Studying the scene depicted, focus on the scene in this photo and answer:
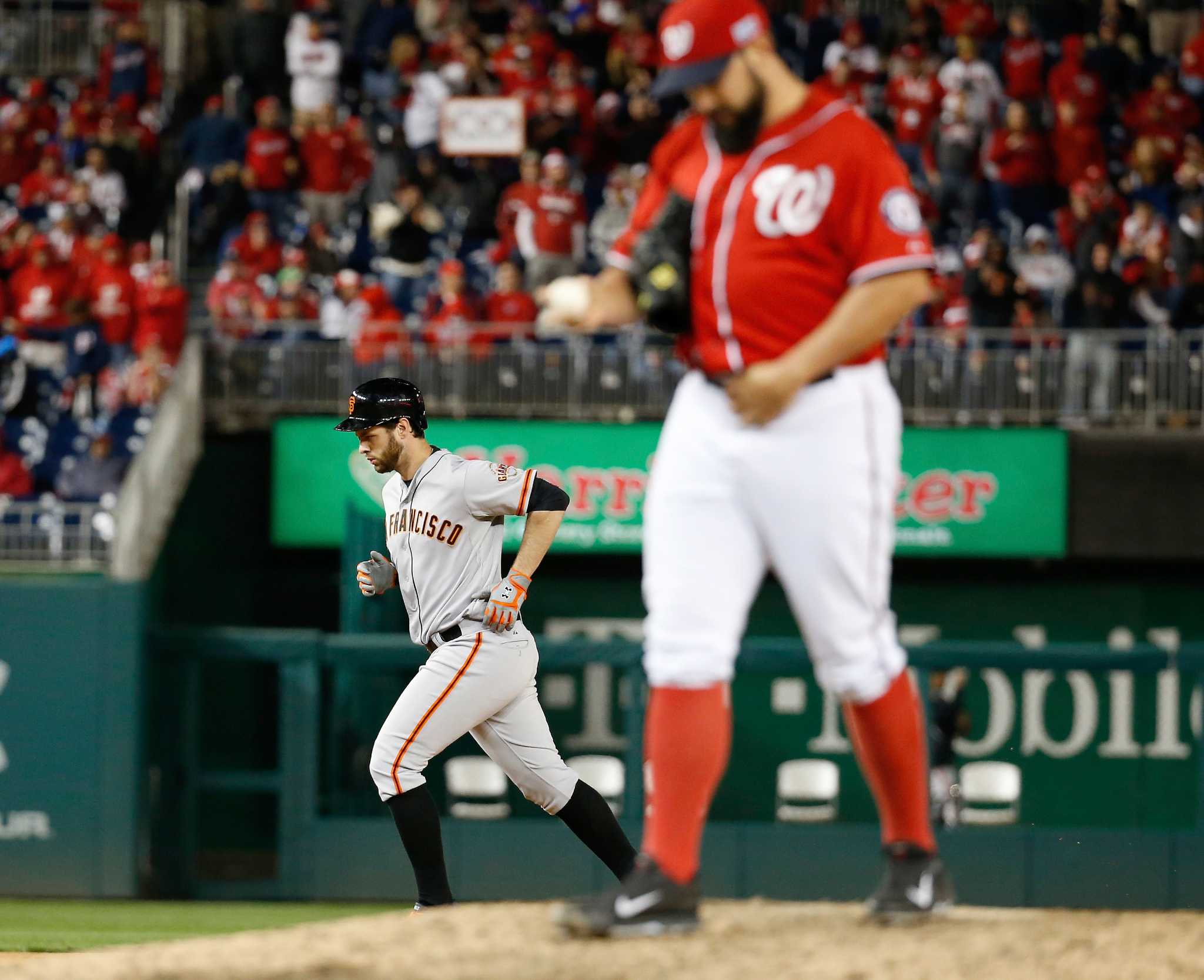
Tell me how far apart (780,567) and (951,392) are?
910cm

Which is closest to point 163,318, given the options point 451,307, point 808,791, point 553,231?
point 451,307

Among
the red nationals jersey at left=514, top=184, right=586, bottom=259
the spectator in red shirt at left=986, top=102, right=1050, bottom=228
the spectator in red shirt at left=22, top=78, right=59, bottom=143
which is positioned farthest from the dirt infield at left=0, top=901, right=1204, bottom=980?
the spectator in red shirt at left=22, top=78, right=59, bottom=143

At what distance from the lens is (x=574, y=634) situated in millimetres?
13594

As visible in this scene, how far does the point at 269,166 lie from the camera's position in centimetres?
1505

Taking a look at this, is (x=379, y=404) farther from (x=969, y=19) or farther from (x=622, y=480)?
(x=969, y=19)

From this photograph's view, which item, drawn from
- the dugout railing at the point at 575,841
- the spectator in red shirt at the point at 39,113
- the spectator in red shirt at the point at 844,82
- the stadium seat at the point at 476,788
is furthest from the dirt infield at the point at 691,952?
the spectator in red shirt at the point at 39,113

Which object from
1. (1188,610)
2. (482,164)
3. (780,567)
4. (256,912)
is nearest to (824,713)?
(1188,610)

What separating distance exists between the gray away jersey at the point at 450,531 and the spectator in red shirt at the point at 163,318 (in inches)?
296

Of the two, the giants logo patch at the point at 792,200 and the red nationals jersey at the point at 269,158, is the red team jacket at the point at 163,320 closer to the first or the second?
the red nationals jersey at the point at 269,158

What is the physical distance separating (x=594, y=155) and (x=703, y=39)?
1185cm

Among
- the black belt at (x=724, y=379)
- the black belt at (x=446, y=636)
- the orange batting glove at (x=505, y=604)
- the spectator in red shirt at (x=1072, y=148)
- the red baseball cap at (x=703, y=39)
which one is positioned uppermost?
the spectator in red shirt at (x=1072, y=148)

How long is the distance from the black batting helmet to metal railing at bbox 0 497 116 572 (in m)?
6.08

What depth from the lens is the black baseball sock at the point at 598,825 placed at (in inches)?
236

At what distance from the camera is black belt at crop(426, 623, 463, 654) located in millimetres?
6125
